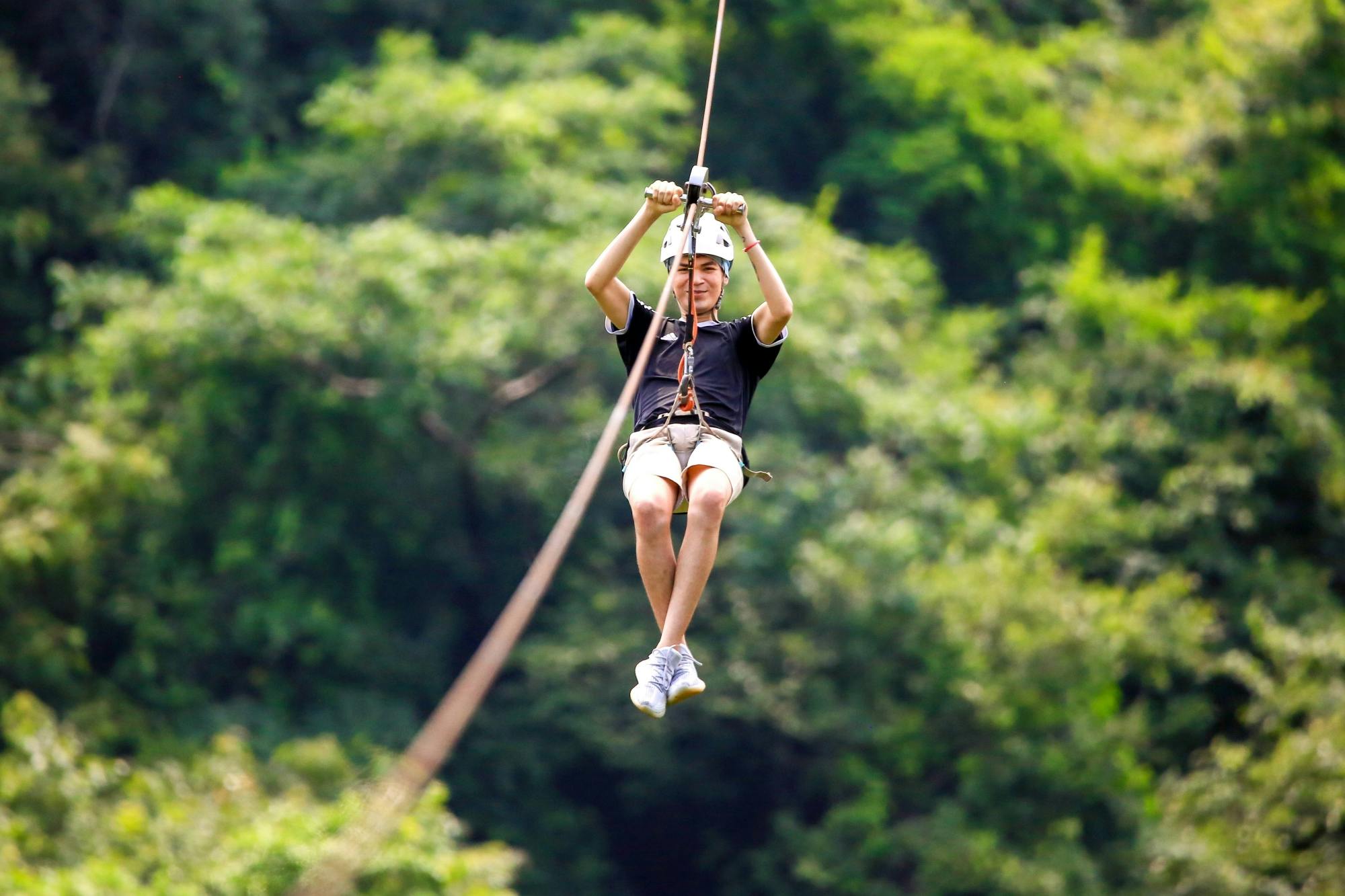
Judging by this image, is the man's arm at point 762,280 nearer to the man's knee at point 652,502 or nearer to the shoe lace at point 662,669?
the man's knee at point 652,502

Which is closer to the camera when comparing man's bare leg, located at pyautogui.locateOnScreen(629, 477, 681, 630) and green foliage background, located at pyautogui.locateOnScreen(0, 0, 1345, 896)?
man's bare leg, located at pyautogui.locateOnScreen(629, 477, 681, 630)

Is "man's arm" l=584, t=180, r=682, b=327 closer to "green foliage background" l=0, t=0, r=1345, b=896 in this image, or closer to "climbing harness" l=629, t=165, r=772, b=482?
"climbing harness" l=629, t=165, r=772, b=482

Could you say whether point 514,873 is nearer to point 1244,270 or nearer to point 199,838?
point 199,838

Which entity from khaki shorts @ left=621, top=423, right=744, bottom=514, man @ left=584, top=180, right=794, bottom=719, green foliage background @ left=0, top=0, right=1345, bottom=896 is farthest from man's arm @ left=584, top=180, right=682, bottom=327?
green foliage background @ left=0, top=0, right=1345, bottom=896

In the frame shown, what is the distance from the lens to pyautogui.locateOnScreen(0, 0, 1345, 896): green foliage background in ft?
53.6

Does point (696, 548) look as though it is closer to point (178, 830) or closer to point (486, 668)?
point (486, 668)

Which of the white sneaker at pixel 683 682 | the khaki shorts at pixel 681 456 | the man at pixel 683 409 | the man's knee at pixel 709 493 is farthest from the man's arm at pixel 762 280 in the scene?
the white sneaker at pixel 683 682

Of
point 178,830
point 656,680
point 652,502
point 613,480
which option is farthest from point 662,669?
point 613,480

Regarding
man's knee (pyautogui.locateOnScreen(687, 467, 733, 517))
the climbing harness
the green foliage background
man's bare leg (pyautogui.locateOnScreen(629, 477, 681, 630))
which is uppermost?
the green foliage background

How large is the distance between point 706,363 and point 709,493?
0.45 m

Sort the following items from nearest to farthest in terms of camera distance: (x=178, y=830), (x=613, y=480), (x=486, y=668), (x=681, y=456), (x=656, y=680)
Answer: (x=486, y=668) < (x=656, y=680) < (x=681, y=456) < (x=178, y=830) < (x=613, y=480)

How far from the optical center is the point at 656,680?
196 inches

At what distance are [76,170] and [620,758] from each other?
8549mm

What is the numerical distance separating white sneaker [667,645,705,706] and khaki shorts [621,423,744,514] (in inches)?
16.3
